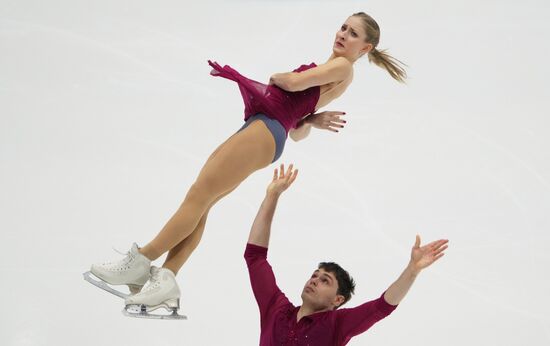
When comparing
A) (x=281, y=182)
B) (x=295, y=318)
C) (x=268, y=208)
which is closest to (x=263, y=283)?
(x=295, y=318)

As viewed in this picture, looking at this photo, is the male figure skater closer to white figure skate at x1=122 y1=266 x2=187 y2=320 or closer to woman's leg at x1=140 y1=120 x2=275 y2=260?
woman's leg at x1=140 y1=120 x2=275 y2=260

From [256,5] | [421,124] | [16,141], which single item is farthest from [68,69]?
[421,124]

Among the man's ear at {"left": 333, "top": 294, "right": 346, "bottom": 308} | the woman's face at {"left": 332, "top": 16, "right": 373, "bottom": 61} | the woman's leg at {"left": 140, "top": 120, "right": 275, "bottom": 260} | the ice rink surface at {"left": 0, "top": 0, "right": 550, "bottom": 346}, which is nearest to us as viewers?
the woman's leg at {"left": 140, "top": 120, "right": 275, "bottom": 260}

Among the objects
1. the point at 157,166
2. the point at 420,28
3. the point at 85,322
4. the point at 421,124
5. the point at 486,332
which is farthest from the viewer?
the point at 420,28

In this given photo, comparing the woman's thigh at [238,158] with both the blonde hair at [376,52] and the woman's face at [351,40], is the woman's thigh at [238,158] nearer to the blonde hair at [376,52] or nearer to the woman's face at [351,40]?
the woman's face at [351,40]

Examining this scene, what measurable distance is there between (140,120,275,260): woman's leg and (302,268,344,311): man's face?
574 millimetres

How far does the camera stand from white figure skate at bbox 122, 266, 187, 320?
3472mm

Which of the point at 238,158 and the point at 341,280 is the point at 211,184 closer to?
the point at 238,158

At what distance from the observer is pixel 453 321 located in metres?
4.81

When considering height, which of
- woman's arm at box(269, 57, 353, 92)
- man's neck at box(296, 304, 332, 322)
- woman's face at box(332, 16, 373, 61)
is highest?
woman's face at box(332, 16, 373, 61)

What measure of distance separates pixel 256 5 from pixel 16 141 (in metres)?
3.24

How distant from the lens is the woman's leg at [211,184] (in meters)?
3.65

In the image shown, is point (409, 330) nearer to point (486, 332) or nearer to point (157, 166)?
point (486, 332)

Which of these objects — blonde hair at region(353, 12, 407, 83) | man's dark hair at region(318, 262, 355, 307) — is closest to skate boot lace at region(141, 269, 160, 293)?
man's dark hair at region(318, 262, 355, 307)
